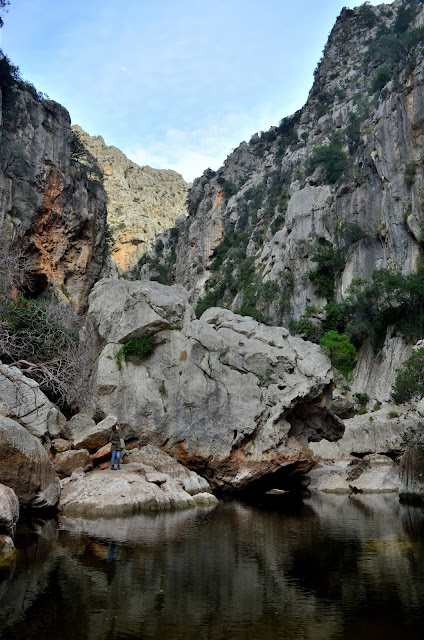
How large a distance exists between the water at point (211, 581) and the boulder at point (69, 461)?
3870 mm

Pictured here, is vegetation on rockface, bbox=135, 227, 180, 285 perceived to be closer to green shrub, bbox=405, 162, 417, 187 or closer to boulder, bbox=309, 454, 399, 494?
green shrub, bbox=405, 162, 417, 187

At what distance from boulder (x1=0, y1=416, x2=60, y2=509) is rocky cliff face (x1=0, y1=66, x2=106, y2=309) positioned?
29514mm

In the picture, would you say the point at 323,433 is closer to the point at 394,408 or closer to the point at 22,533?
the point at 394,408

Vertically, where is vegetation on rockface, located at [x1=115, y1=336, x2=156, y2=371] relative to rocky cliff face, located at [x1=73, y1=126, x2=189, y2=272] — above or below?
below

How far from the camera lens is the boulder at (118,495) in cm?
1789

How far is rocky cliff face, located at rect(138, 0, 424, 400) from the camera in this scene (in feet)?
159

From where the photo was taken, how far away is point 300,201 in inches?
2729

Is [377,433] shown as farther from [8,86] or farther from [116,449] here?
[8,86]

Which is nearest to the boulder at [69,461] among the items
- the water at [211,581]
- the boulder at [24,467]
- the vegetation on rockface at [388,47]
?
the boulder at [24,467]

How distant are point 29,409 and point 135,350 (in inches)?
352

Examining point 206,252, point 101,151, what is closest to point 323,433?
point 206,252

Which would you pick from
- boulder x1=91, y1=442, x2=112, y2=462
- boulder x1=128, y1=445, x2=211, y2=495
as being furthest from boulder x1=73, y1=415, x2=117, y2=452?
boulder x1=128, y1=445, x2=211, y2=495

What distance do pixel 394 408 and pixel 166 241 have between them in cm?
8504

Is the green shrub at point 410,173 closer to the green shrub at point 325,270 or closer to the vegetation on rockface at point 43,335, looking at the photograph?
the green shrub at point 325,270
